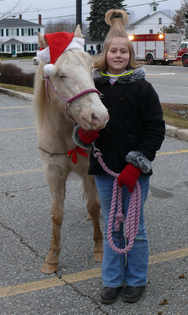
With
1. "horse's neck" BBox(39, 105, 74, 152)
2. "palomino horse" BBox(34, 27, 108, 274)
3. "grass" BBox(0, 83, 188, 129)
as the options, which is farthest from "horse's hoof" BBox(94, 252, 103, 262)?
"grass" BBox(0, 83, 188, 129)

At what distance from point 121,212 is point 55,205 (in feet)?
2.62

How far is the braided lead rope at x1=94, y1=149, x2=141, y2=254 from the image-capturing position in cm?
311

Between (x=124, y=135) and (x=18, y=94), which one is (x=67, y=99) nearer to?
(x=124, y=135)

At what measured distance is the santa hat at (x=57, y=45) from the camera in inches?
121

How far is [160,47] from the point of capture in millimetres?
37969

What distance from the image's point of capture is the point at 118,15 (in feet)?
10.7

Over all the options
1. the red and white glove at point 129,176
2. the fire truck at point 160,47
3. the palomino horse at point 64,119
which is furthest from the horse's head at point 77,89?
the fire truck at point 160,47

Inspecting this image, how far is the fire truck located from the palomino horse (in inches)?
1380

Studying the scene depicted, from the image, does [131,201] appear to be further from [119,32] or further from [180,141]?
[180,141]

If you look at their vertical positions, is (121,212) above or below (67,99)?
below

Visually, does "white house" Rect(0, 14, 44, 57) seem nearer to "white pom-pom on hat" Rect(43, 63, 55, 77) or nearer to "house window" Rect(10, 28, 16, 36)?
"house window" Rect(10, 28, 16, 36)

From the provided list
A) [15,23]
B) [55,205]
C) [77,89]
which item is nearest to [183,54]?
[55,205]

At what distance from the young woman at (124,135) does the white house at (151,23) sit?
79001mm

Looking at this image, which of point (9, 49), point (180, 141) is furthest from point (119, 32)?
point (9, 49)
